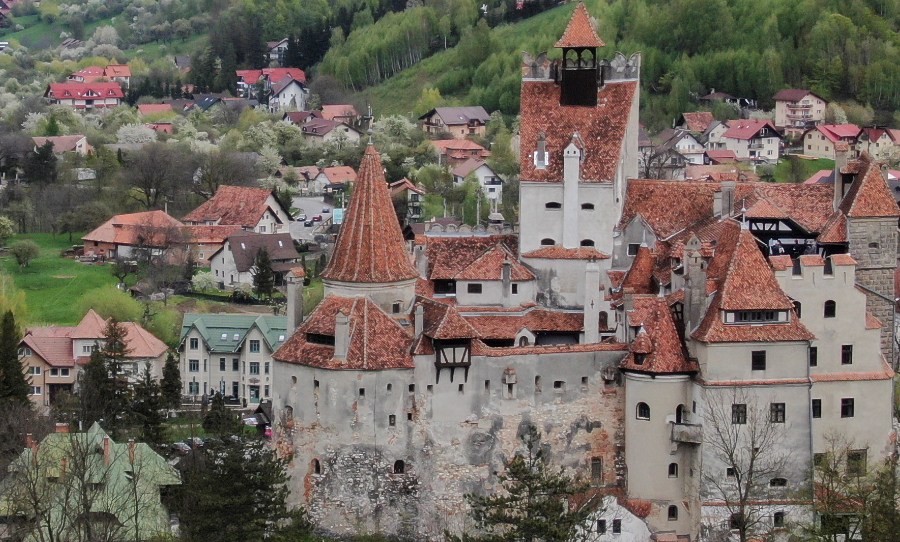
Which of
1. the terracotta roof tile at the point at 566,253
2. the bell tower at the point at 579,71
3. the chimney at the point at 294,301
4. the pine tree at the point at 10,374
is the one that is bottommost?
the pine tree at the point at 10,374

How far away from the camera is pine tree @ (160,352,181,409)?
11216 centimetres

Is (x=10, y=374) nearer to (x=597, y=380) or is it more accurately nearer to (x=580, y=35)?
(x=597, y=380)

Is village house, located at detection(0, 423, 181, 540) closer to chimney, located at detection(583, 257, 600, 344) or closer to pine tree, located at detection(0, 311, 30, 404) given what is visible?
pine tree, located at detection(0, 311, 30, 404)

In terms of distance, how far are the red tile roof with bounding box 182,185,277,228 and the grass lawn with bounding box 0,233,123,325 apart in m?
10.9

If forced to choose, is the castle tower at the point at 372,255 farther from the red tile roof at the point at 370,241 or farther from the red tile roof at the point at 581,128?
the red tile roof at the point at 581,128

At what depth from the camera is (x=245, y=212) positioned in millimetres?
164000

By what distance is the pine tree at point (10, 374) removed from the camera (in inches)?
4075

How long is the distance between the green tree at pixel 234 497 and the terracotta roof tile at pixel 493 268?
14456 mm

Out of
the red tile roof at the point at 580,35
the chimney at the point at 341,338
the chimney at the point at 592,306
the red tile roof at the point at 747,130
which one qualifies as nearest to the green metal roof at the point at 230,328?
the red tile roof at the point at 580,35

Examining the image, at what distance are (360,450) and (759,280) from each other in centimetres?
1820

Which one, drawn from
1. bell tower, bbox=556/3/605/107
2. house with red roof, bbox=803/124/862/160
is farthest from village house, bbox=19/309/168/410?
house with red roof, bbox=803/124/862/160

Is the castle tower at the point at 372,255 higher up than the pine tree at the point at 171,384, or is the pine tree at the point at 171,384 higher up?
the castle tower at the point at 372,255

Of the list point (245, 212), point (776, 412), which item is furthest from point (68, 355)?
point (776, 412)

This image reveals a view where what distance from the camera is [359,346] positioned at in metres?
85.3
